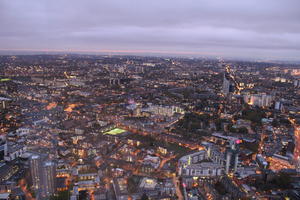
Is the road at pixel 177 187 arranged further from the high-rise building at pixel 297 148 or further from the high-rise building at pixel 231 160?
the high-rise building at pixel 297 148

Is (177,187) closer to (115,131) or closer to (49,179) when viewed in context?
(49,179)

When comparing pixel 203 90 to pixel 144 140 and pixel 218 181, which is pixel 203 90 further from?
pixel 218 181

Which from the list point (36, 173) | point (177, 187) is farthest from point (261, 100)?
point (36, 173)

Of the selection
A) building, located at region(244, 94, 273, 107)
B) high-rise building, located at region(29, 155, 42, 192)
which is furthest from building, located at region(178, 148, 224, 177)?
building, located at region(244, 94, 273, 107)

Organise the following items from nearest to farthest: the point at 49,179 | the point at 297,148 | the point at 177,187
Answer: the point at 49,179, the point at 177,187, the point at 297,148

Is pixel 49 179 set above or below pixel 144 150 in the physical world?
above

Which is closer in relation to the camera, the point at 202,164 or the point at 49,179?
the point at 49,179

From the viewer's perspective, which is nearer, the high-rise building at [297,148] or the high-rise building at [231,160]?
the high-rise building at [231,160]

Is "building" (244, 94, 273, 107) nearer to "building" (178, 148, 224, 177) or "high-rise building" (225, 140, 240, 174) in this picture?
"building" (178, 148, 224, 177)

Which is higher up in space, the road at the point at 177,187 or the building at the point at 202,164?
the building at the point at 202,164

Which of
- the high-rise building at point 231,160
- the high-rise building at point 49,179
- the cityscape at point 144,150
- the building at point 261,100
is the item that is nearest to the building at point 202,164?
the cityscape at point 144,150

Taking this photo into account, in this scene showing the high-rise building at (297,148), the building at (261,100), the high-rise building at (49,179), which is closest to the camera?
the high-rise building at (49,179)
